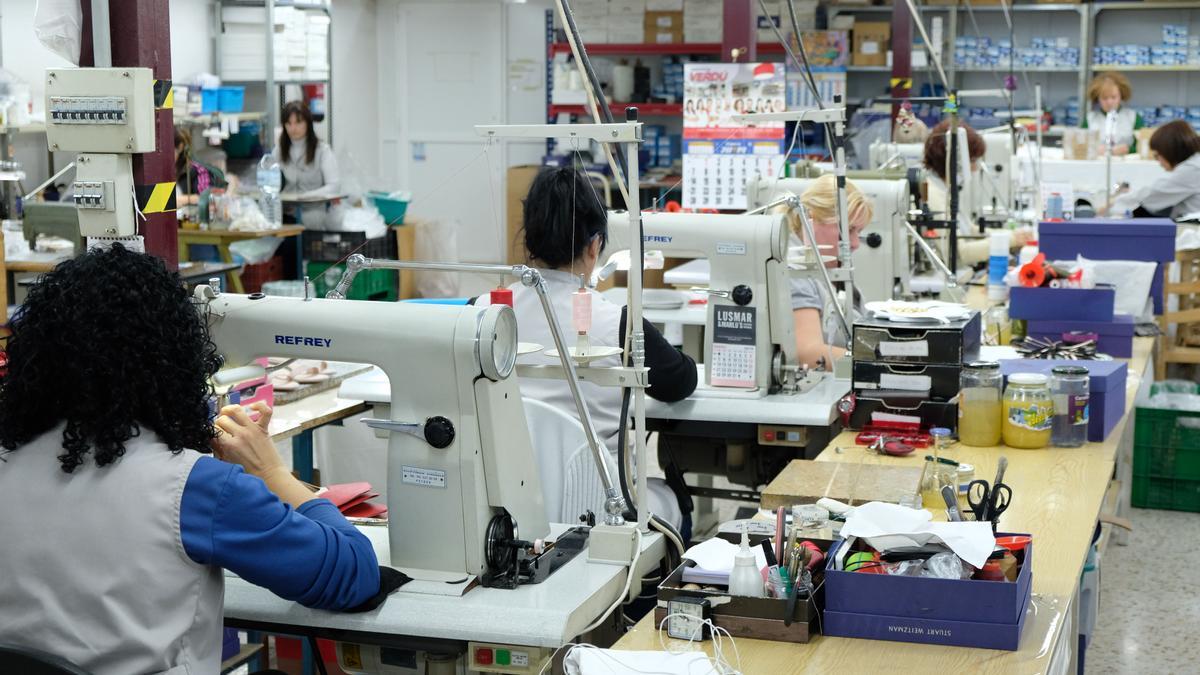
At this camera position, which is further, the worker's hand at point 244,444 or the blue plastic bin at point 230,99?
the blue plastic bin at point 230,99

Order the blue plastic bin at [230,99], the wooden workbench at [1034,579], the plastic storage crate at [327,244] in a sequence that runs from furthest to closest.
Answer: the plastic storage crate at [327,244] < the blue plastic bin at [230,99] < the wooden workbench at [1034,579]

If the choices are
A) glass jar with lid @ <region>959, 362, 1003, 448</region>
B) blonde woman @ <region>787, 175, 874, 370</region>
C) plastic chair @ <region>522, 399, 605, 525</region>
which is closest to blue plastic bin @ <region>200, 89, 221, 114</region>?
blonde woman @ <region>787, 175, 874, 370</region>

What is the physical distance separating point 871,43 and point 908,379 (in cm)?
650

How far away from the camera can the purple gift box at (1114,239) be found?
431 centimetres

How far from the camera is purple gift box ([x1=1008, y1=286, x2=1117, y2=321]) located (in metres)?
3.91

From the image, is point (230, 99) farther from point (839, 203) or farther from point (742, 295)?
point (742, 295)

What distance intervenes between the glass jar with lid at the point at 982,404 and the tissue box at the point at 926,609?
3.77 ft

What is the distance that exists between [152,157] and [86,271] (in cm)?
173

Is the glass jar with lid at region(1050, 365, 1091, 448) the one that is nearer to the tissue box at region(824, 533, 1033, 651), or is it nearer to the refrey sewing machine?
the tissue box at region(824, 533, 1033, 651)

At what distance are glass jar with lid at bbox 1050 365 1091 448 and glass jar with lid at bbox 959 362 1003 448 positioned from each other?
12cm

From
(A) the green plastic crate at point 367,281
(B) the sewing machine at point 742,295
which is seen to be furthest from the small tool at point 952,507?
(A) the green plastic crate at point 367,281

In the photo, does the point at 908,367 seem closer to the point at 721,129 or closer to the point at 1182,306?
the point at 1182,306

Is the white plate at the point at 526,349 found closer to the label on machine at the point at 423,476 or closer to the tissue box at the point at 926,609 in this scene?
the label on machine at the point at 423,476

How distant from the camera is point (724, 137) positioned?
6348mm
